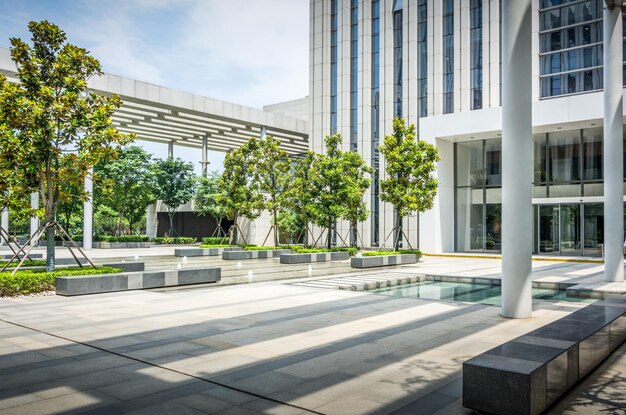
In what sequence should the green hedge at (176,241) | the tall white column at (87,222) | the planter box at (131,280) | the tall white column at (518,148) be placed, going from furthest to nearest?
the green hedge at (176,241) → the tall white column at (87,222) → the planter box at (131,280) → the tall white column at (518,148)

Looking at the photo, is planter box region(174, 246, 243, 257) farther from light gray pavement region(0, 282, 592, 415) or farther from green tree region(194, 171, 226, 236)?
light gray pavement region(0, 282, 592, 415)

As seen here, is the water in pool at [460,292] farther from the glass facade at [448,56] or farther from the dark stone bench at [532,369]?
the glass facade at [448,56]

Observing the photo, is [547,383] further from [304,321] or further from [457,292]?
[457,292]

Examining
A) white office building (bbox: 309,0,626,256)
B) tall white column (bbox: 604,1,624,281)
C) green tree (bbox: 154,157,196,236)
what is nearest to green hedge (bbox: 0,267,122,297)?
tall white column (bbox: 604,1,624,281)

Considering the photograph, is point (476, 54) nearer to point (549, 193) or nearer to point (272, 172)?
point (549, 193)

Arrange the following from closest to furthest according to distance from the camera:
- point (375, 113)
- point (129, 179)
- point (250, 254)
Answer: point (250, 254)
point (375, 113)
point (129, 179)

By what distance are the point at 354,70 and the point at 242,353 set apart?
3546 cm

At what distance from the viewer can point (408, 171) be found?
2462 cm

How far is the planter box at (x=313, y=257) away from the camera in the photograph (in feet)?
84.5

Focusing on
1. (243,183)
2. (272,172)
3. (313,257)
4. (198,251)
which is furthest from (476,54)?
(198,251)

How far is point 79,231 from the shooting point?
51.6 meters

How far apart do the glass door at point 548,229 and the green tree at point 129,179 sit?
108 feet

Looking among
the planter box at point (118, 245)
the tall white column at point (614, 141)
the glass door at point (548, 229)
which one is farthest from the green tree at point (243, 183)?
the tall white column at point (614, 141)

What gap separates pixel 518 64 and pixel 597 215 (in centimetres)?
2193
